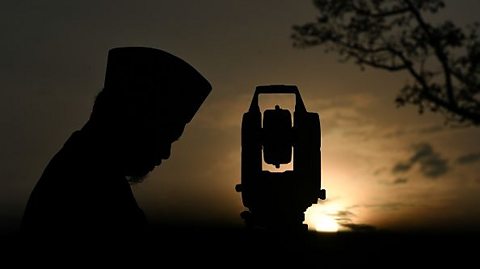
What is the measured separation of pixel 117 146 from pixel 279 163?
1312 mm

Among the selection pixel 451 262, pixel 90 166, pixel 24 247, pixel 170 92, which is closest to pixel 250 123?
pixel 170 92

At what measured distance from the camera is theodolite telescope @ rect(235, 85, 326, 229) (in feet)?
13.0

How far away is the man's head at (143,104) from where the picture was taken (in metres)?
3.28

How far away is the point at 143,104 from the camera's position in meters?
3.29

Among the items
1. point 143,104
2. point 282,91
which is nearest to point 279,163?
point 282,91

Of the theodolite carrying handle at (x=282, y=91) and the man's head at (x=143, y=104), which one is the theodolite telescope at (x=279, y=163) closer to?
the theodolite carrying handle at (x=282, y=91)

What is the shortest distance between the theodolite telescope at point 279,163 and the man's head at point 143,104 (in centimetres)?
72

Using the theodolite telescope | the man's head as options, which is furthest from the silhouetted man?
the theodolite telescope

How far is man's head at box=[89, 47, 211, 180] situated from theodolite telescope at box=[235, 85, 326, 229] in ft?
2.35

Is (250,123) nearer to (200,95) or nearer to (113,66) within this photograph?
(200,95)

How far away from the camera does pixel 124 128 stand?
10.8 feet

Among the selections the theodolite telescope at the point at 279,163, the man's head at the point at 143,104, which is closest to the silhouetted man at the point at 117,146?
the man's head at the point at 143,104

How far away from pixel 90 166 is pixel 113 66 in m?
0.55

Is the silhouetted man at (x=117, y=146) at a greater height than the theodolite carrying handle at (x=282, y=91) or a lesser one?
lesser
